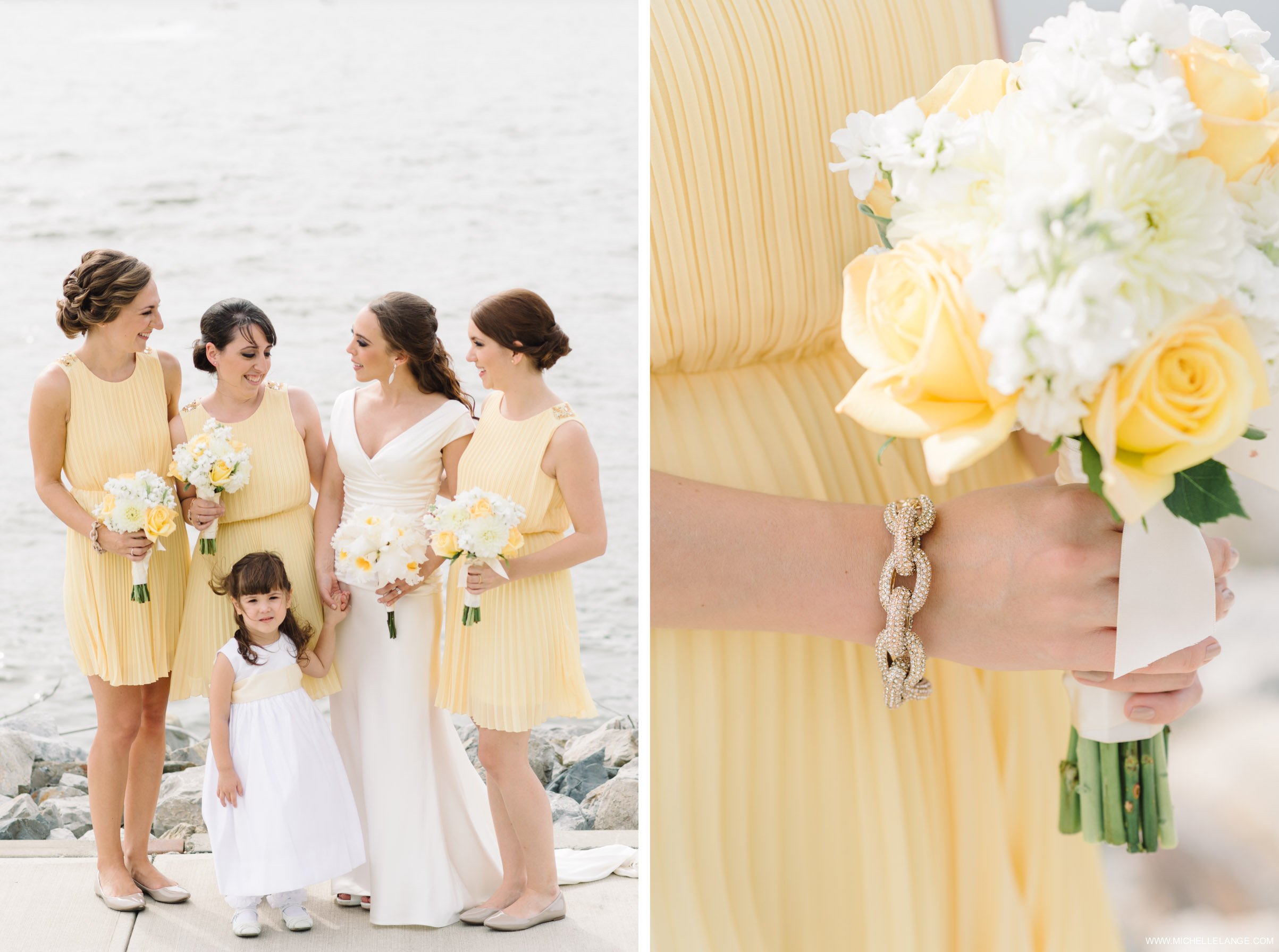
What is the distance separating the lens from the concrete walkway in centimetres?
364

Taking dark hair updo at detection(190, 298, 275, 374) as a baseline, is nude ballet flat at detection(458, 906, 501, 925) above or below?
below

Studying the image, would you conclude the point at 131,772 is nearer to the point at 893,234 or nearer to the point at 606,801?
the point at 606,801

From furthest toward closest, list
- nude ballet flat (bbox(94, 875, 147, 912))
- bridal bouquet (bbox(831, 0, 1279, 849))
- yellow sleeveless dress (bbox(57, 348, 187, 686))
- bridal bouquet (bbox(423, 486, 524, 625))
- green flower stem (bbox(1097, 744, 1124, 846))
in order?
nude ballet flat (bbox(94, 875, 147, 912)), yellow sleeveless dress (bbox(57, 348, 187, 686)), bridal bouquet (bbox(423, 486, 524, 625)), green flower stem (bbox(1097, 744, 1124, 846)), bridal bouquet (bbox(831, 0, 1279, 849))

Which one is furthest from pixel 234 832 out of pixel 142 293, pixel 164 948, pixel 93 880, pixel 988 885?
pixel 988 885

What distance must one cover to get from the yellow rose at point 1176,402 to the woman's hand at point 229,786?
3121 millimetres

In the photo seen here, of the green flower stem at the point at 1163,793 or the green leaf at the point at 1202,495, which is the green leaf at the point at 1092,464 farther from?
the green flower stem at the point at 1163,793

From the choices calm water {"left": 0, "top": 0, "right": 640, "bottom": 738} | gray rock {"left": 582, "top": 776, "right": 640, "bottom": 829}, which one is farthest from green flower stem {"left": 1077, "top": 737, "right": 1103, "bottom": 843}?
calm water {"left": 0, "top": 0, "right": 640, "bottom": 738}

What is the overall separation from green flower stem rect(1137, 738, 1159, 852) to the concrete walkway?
97.8 inches

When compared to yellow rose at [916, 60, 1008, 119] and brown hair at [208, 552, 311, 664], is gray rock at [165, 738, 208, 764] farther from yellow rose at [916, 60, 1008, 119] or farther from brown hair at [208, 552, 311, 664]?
yellow rose at [916, 60, 1008, 119]

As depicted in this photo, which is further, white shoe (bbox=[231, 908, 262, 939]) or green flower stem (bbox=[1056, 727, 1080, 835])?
white shoe (bbox=[231, 908, 262, 939])

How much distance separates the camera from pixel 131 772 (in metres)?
3.93

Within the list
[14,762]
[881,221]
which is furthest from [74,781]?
[881,221]

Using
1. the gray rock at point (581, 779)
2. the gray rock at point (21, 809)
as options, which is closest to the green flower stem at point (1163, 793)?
the gray rock at point (581, 779)

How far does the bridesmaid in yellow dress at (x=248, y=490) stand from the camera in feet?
12.0
